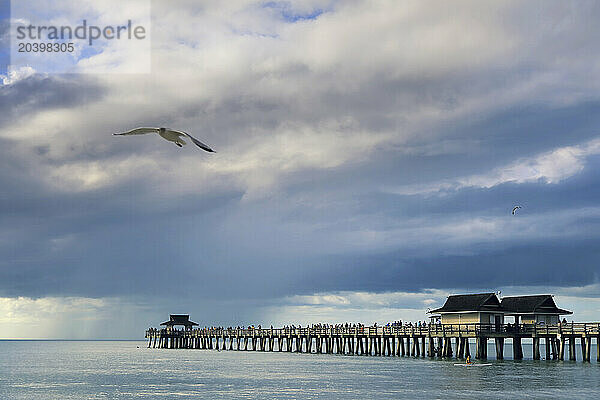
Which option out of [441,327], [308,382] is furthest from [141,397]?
[441,327]

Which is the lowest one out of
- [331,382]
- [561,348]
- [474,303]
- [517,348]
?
[331,382]

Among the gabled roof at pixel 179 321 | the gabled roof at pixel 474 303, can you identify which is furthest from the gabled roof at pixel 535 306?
the gabled roof at pixel 179 321

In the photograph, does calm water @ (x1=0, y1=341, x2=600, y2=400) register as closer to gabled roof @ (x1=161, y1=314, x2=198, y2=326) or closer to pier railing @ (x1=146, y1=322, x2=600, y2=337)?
pier railing @ (x1=146, y1=322, x2=600, y2=337)

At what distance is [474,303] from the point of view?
2771 inches

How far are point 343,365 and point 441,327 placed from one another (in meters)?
9.73

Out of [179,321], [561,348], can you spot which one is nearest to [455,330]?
[561,348]

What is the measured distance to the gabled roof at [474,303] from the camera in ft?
229

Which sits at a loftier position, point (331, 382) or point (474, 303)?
point (474, 303)

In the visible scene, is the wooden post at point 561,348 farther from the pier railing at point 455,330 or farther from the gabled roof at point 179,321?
the gabled roof at point 179,321

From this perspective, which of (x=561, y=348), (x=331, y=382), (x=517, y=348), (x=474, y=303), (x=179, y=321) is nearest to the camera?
(x=331, y=382)

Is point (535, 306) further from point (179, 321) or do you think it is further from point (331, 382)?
point (179, 321)

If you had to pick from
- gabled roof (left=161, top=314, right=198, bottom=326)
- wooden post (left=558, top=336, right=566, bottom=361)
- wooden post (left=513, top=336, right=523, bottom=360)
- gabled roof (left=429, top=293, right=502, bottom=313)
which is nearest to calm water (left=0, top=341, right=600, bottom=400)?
wooden post (left=558, top=336, right=566, bottom=361)

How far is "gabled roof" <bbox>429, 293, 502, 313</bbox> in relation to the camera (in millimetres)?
69875

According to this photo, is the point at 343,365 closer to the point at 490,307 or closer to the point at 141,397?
the point at 490,307
